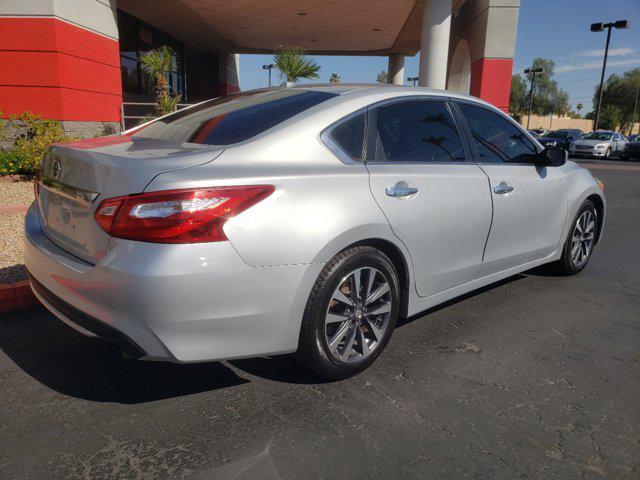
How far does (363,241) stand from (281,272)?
0.56m

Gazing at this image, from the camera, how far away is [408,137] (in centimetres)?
320

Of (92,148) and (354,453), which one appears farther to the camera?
(92,148)

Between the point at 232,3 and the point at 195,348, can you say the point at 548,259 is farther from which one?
the point at 232,3

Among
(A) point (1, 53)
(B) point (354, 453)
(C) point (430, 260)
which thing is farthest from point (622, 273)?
(A) point (1, 53)

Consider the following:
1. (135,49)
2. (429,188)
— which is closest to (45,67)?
(135,49)

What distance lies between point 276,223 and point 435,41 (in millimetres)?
13456

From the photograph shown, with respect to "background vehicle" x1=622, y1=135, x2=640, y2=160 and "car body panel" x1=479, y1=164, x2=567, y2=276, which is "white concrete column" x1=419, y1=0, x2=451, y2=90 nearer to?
"car body panel" x1=479, y1=164, x2=567, y2=276

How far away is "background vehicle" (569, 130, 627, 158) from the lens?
26297 mm

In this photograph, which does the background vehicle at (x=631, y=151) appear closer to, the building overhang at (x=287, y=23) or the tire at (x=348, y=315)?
the building overhang at (x=287, y=23)

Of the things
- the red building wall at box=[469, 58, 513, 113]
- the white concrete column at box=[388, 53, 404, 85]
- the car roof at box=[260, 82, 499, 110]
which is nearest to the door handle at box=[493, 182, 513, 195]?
the car roof at box=[260, 82, 499, 110]

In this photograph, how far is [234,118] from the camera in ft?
9.84

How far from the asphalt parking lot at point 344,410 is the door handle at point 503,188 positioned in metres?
0.97

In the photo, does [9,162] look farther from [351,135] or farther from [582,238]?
[582,238]

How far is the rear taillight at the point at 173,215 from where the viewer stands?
2.17 m
